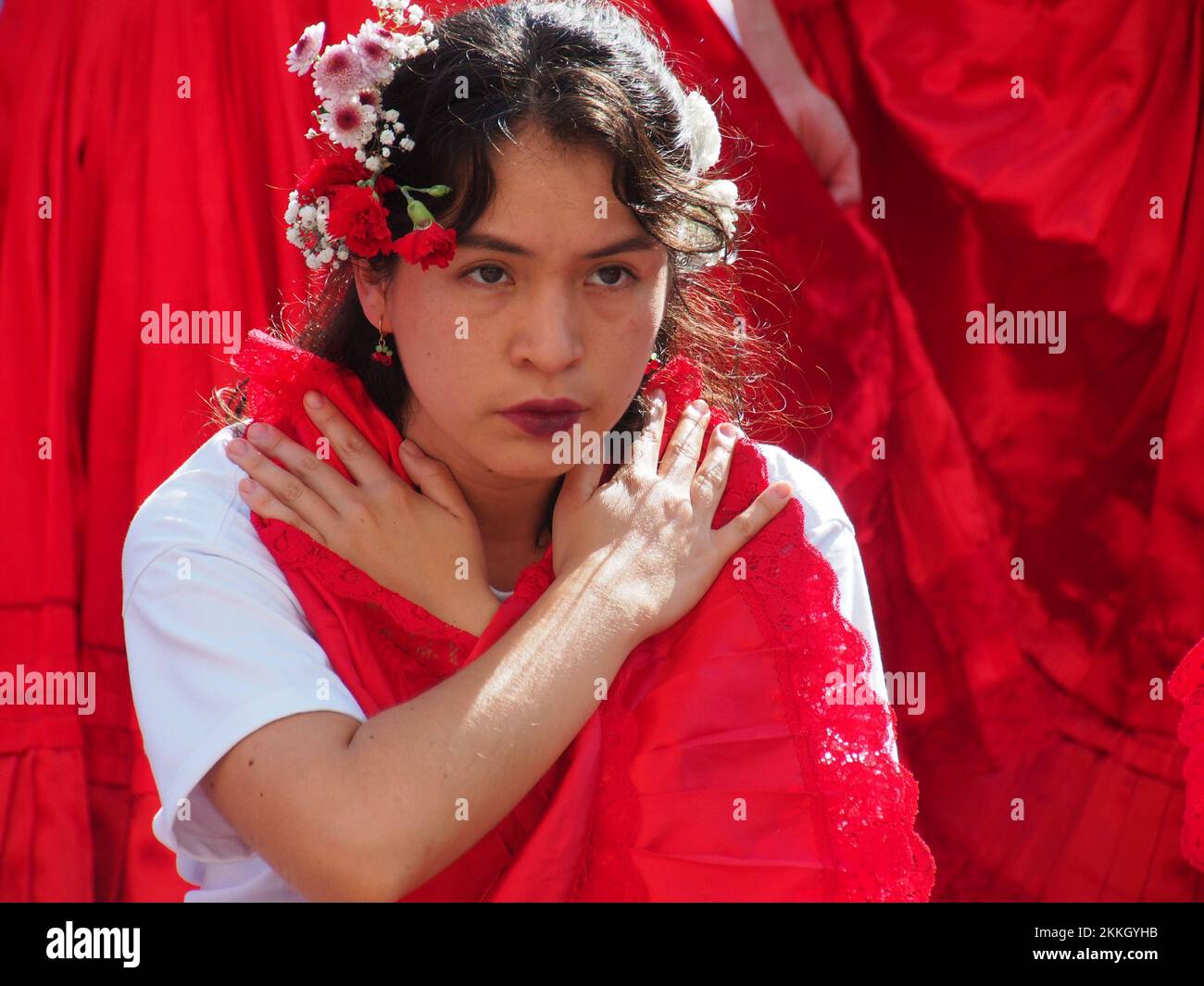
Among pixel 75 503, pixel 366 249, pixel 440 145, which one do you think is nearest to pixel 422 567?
pixel 366 249

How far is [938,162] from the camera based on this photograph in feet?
8.54

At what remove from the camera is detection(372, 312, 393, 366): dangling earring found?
1.69 metres

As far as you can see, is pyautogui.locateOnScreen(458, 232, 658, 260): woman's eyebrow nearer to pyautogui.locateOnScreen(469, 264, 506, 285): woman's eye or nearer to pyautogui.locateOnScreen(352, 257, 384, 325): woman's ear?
pyautogui.locateOnScreen(469, 264, 506, 285): woman's eye

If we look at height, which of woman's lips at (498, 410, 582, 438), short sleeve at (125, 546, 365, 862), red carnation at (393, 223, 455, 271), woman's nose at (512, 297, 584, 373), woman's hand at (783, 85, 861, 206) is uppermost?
Result: woman's hand at (783, 85, 861, 206)

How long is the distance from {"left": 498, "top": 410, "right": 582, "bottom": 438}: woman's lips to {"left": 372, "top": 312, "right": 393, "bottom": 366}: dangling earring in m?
0.23

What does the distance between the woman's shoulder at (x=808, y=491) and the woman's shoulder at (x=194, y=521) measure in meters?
0.65

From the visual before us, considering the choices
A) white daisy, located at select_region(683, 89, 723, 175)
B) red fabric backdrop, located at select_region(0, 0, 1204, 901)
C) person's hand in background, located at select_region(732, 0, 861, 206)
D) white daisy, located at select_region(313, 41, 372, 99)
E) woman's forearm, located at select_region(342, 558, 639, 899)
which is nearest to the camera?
woman's forearm, located at select_region(342, 558, 639, 899)

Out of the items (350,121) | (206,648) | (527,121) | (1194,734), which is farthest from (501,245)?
→ (1194,734)

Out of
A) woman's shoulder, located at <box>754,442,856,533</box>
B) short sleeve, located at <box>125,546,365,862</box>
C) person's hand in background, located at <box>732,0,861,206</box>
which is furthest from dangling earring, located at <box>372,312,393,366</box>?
person's hand in background, located at <box>732,0,861,206</box>

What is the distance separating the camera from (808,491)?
72.3 inches

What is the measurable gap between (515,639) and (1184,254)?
163cm

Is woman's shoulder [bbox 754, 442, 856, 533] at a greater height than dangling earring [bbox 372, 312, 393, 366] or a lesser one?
lesser

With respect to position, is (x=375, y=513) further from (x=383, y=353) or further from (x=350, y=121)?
(x=350, y=121)

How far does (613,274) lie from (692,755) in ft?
1.76
